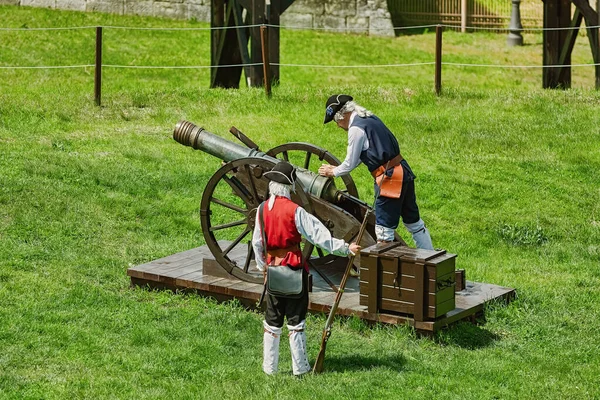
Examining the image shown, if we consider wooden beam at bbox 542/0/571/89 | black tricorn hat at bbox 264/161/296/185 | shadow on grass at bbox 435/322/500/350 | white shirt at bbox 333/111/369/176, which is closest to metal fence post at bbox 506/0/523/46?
wooden beam at bbox 542/0/571/89

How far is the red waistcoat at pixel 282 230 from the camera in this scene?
348 inches

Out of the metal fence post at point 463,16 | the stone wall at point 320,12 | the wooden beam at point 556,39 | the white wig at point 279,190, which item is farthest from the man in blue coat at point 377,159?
the metal fence post at point 463,16

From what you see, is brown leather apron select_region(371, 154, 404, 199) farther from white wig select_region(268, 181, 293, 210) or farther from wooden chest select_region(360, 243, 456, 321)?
white wig select_region(268, 181, 293, 210)

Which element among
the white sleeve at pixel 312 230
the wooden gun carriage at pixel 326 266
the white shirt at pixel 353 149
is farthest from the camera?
the white shirt at pixel 353 149

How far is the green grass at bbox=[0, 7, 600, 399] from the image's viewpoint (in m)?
9.01

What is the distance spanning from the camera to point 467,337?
9883 mm

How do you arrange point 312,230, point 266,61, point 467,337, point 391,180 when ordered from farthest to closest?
point 266,61 < point 391,180 < point 467,337 < point 312,230

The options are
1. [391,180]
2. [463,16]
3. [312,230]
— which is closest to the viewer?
[312,230]

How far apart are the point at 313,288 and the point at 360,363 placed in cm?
157

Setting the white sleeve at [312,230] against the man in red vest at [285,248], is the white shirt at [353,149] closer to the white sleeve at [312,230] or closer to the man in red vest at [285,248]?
the man in red vest at [285,248]

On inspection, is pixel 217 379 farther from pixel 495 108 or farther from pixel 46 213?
pixel 495 108

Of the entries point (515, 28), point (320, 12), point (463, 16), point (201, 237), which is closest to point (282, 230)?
point (201, 237)

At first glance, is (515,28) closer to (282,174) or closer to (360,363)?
(360,363)

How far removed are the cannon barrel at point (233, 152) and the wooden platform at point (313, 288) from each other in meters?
0.68
